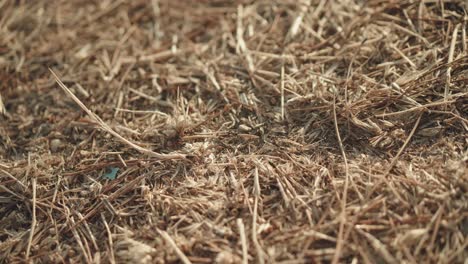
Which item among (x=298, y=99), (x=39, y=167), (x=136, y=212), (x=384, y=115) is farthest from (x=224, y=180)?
(x=39, y=167)

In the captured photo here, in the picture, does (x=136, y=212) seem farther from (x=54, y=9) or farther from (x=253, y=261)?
(x=54, y=9)

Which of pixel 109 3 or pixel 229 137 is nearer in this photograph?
pixel 229 137

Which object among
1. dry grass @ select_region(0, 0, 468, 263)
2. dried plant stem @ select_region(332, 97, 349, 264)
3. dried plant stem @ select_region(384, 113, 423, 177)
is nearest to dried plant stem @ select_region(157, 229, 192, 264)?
dry grass @ select_region(0, 0, 468, 263)

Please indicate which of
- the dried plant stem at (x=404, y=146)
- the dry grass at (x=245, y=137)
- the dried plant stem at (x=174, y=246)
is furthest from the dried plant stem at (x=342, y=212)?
the dried plant stem at (x=174, y=246)

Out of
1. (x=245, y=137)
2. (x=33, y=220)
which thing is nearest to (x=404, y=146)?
(x=245, y=137)

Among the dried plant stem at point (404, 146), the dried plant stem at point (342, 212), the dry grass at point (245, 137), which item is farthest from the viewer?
the dried plant stem at point (404, 146)

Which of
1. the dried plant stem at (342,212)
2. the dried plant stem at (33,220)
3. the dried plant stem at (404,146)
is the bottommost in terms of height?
the dried plant stem at (33,220)

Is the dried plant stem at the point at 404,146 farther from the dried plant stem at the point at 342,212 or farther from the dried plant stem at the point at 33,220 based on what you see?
the dried plant stem at the point at 33,220

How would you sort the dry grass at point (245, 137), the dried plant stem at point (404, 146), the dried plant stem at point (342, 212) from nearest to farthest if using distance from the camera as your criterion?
the dried plant stem at point (342, 212) → the dry grass at point (245, 137) → the dried plant stem at point (404, 146)
